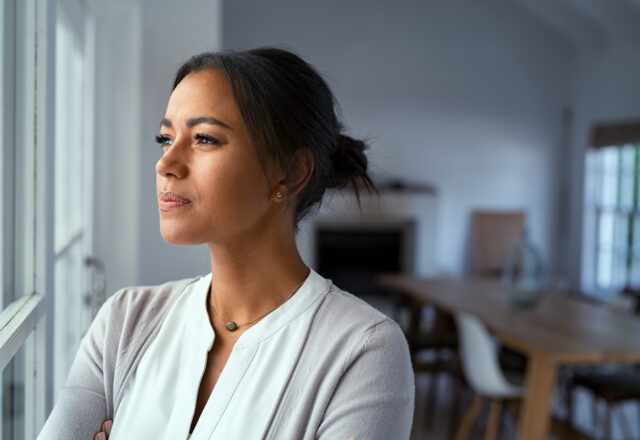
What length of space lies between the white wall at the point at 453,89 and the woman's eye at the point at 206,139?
A: 5.86 meters

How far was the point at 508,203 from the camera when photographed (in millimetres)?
7387

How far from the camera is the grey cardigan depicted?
0.90 m

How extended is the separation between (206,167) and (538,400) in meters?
2.22

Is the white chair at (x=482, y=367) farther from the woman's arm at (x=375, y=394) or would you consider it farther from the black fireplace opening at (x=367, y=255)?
the black fireplace opening at (x=367, y=255)

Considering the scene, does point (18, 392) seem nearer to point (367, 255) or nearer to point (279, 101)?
point (279, 101)

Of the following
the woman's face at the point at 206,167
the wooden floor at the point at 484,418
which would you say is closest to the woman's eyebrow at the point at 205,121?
the woman's face at the point at 206,167

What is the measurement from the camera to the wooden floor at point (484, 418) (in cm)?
358

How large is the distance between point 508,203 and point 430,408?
13.6 feet

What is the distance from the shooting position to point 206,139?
3.00 feet

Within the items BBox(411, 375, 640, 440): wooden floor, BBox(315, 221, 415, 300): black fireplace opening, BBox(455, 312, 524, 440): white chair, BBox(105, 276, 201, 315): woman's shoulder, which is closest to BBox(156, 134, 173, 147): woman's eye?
BBox(105, 276, 201, 315): woman's shoulder

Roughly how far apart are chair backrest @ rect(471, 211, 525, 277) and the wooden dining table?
277cm

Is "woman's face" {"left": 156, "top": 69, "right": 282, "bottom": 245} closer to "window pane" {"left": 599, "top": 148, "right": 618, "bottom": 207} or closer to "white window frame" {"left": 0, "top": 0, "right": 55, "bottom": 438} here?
"white window frame" {"left": 0, "top": 0, "right": 55, "bottom": 438}

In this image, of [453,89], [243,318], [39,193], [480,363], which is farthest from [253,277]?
[453,89]

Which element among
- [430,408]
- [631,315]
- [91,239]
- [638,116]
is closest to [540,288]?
[631,315]
